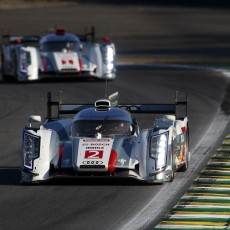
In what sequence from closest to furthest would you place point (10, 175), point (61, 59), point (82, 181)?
point (82, 181) < point (10, 175) < point (61, 59)

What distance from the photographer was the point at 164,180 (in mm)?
17969

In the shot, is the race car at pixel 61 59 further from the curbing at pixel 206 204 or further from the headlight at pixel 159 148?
the headlight at pixel 159 148

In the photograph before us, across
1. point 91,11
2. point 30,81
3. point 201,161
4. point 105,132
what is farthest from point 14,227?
point 91,11

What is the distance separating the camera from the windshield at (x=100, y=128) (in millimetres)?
18797

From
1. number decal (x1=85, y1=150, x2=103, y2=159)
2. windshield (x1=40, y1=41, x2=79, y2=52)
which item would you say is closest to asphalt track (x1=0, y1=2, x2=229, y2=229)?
number decal (x1=85, y1=150, x2=103, y2=159)

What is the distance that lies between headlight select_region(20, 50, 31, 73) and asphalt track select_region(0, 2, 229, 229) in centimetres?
Answer: 60

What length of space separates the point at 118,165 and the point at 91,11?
196 ft

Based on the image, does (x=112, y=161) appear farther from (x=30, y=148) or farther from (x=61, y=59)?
(x=61, y=59)

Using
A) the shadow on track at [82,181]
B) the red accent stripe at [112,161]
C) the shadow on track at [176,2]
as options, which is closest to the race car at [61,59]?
the shadow on track at [82,181]

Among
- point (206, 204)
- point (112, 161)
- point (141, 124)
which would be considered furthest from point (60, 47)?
point (206, 204)

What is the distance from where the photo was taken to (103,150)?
17969mm

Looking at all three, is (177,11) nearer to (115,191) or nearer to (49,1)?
(49,1)

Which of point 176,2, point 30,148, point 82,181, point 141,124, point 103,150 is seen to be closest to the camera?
point 103,150

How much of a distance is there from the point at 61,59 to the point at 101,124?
1705cm
